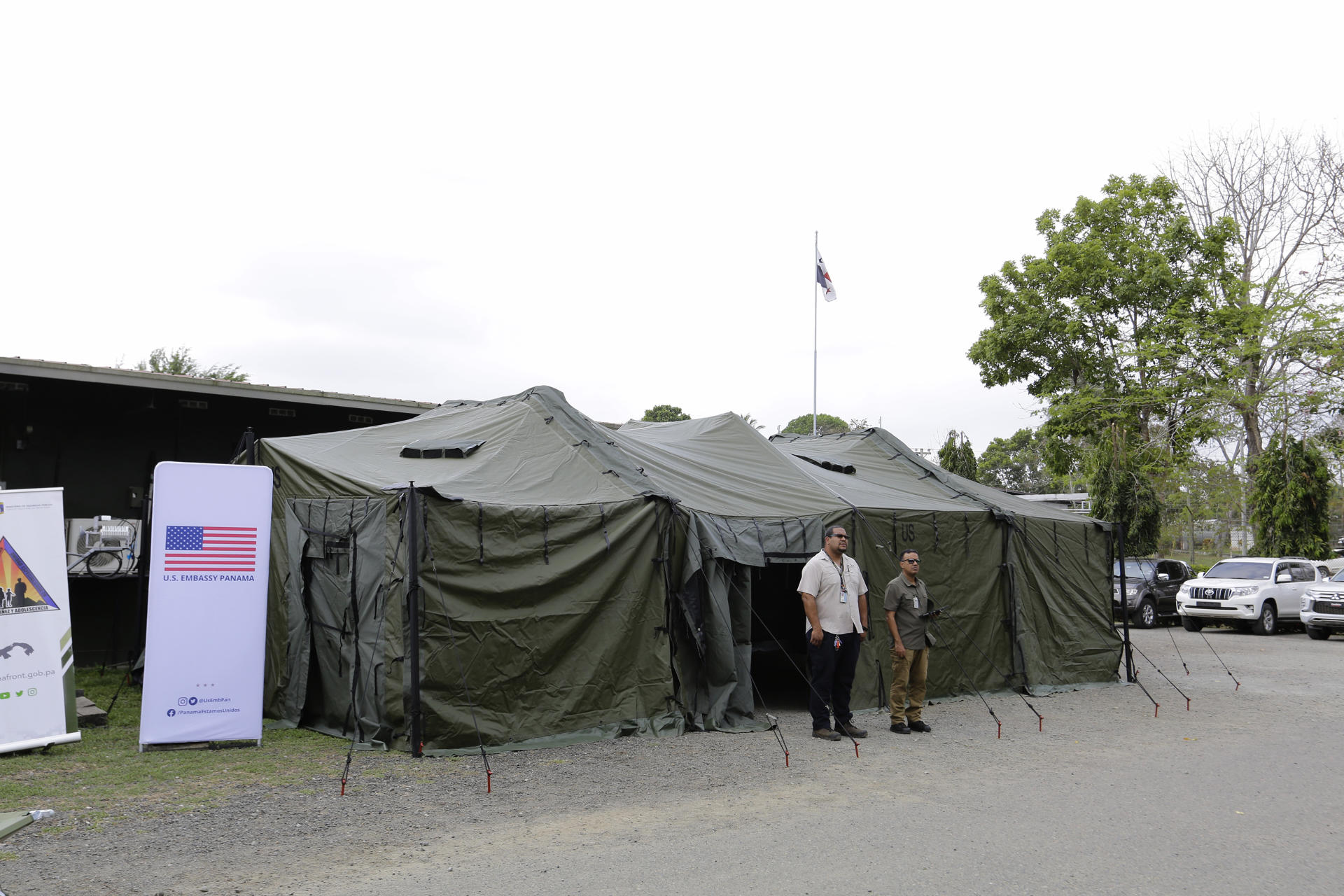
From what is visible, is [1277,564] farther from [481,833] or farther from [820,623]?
[481,833]

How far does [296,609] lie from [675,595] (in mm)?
3441

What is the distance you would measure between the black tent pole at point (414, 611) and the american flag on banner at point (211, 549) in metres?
1.55

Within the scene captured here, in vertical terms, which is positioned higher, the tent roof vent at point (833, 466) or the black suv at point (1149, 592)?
the tent roof vent at point (833, 466)

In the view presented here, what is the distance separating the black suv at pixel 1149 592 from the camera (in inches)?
888

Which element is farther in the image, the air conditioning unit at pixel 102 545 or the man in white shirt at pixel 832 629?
the air conditioning unit at pixel 102 545

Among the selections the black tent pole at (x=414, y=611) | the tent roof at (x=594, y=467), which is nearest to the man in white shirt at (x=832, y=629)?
the tent roof at (x=594, y=467)

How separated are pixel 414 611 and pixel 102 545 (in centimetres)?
631

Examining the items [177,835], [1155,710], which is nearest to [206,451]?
[177,835]

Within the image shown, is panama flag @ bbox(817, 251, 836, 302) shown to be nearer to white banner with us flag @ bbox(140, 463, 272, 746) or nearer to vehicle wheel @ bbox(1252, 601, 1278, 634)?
vehicle wheel @ bbox(1252, 601, 1278, 634)

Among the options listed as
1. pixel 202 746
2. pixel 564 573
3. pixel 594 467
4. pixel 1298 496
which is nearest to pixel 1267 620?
pixel 1298 496

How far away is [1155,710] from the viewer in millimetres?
10539

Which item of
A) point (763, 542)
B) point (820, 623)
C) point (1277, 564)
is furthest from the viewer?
point (1277, 564)

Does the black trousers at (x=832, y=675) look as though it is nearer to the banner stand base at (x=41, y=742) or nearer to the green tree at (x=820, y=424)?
the banner stand base at (x=41, y=742)

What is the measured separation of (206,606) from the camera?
26.1 ft
